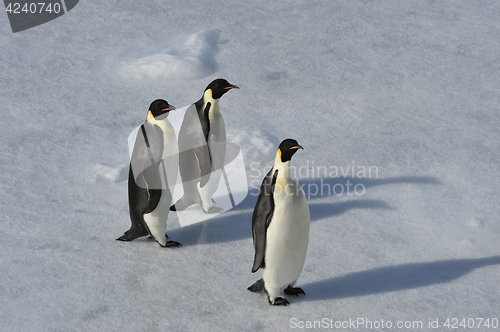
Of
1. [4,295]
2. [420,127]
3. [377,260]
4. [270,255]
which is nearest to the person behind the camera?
[270,255]

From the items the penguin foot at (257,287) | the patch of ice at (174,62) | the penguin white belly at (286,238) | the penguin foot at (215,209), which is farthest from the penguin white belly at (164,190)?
the patch of ice at (174,62)

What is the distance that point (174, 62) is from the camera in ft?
15.6

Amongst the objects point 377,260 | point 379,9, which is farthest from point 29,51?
point 377,260

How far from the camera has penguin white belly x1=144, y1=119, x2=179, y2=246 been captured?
3045 mm

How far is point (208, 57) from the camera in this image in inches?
195

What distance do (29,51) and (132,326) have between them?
11.3ft

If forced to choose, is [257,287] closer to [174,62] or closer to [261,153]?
[261,153]

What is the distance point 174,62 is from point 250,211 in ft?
6.12

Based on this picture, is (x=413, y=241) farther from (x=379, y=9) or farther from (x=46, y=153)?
(x=379, y=9)

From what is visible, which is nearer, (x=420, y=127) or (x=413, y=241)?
(x=413, y=241)

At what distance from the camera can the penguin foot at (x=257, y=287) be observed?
2756mm

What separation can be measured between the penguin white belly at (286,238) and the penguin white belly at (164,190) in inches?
28.5

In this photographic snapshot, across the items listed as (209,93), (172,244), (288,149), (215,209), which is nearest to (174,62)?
(209,93)

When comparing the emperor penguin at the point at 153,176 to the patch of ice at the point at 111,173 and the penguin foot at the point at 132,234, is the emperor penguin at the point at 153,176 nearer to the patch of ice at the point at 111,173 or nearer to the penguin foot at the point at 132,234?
the penguin foot at the point at 132,234
